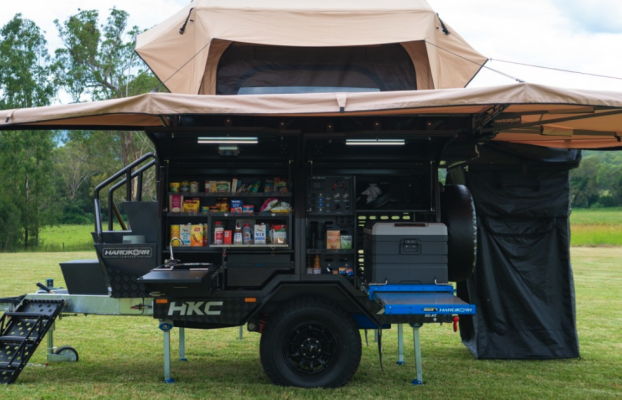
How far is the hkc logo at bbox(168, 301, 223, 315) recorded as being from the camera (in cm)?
561

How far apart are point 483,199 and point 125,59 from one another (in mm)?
31829

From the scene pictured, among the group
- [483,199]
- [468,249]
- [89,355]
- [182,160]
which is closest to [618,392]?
[468,249]

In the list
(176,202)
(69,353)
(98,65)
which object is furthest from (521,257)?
(98,65)

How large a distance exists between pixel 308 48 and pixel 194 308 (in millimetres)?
3228

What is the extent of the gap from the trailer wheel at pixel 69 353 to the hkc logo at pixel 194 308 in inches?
69.4

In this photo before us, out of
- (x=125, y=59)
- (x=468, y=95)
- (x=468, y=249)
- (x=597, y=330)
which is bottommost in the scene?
→ (x=597, y=330)

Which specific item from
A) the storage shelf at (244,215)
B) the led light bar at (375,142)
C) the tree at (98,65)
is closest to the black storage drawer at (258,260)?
the storage shelf at (244,215)

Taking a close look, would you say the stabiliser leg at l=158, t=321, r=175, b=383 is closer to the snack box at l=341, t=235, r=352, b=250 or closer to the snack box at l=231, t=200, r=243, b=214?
the snack box at l=231, t=200, r=243, b=214

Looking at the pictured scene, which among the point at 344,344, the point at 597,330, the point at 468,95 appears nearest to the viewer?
the point at 468,95

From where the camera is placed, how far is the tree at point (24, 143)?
35938mm

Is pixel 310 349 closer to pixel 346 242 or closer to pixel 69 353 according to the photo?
pixel 346 242

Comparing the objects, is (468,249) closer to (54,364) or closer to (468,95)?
(468,95)

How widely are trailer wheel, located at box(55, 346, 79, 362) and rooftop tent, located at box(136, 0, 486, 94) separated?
289cm

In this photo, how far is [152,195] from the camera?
1426 inches
